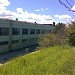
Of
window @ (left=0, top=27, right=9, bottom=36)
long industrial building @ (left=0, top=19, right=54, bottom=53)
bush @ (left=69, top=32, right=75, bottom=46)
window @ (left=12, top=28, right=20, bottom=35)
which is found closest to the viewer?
bush @ (left=69, top=32, right=75, bottom=46)

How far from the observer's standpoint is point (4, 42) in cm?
6856

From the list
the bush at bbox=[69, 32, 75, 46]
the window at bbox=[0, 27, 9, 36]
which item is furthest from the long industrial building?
the bush at bbox=[69, 32, 75, 46]

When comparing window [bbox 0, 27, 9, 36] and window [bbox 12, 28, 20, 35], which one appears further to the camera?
window [bbox 12, 28, 20, 35]

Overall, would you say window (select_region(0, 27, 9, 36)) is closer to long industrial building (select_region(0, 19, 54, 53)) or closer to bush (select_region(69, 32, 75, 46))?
long industrial building (select_region(0, 19, 54, 53))

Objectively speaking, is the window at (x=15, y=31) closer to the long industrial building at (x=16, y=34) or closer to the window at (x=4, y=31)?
the long industrial building at (x=16, y=34)

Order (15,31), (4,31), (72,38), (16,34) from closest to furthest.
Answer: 1. (72,38)
2. (4,31)
3. (15,31)
4. (16,34)

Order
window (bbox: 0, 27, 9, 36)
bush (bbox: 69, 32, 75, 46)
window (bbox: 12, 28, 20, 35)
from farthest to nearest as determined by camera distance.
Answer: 1. window (bbox: 12, 28, 20, 35)
2. window (bbox: 0, 27, 9, 36)
3. bush (bbox: 69, 32, 75, 46)

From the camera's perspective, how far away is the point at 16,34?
76.9 m

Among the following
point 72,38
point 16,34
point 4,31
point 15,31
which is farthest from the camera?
point 16,34

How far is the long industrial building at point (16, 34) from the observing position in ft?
221

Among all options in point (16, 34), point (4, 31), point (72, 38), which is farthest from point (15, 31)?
point (72, 38)

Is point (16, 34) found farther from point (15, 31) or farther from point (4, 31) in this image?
point (4, 31)

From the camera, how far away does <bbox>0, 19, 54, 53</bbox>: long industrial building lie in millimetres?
67438

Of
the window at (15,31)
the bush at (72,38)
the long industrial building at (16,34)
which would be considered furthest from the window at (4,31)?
the bush at (72,38)
